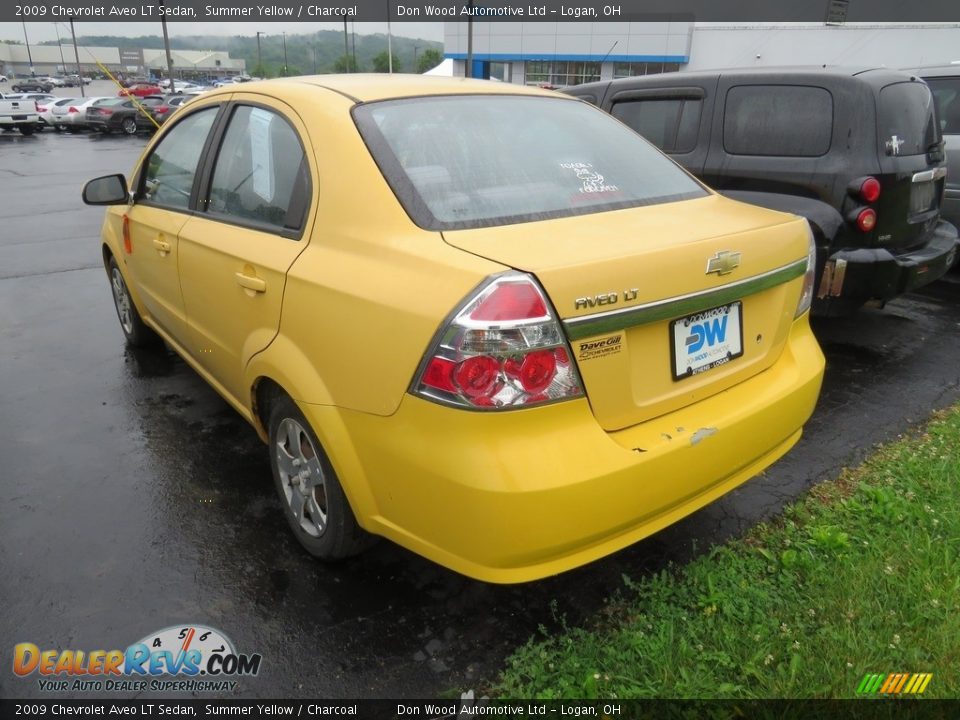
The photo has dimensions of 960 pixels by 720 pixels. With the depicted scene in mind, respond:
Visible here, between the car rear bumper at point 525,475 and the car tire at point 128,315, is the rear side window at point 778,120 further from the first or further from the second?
the car tire at point 128,315

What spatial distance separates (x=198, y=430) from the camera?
3.81m

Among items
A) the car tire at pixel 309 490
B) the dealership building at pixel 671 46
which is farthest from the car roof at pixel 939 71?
the dealership building at pixel 671 46

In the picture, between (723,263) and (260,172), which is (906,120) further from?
(260,172)

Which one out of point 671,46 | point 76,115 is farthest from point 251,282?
point 671,46

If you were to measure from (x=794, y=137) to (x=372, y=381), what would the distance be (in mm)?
3871

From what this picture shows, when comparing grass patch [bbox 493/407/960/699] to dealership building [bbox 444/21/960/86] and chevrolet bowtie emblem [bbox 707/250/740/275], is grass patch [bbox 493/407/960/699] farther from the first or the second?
dealership building [bbox 444/21/960/86]

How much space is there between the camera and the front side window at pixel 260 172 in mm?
2623

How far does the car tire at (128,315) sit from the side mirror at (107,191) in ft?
2.24

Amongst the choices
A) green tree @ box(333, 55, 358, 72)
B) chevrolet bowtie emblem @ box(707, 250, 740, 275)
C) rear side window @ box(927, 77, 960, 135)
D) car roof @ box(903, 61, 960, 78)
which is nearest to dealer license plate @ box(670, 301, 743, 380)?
chevrolet bowtie emblem @ box(707, 250, 740, 275)

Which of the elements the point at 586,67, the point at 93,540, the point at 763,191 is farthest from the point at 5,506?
the point at 586,67

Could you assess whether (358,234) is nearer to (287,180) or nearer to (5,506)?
(287,180)

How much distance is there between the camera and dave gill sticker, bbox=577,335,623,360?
6.38 feet

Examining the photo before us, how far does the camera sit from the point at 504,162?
2.54 metres

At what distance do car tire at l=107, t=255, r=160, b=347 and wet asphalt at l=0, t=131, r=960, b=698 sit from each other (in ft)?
0.40
